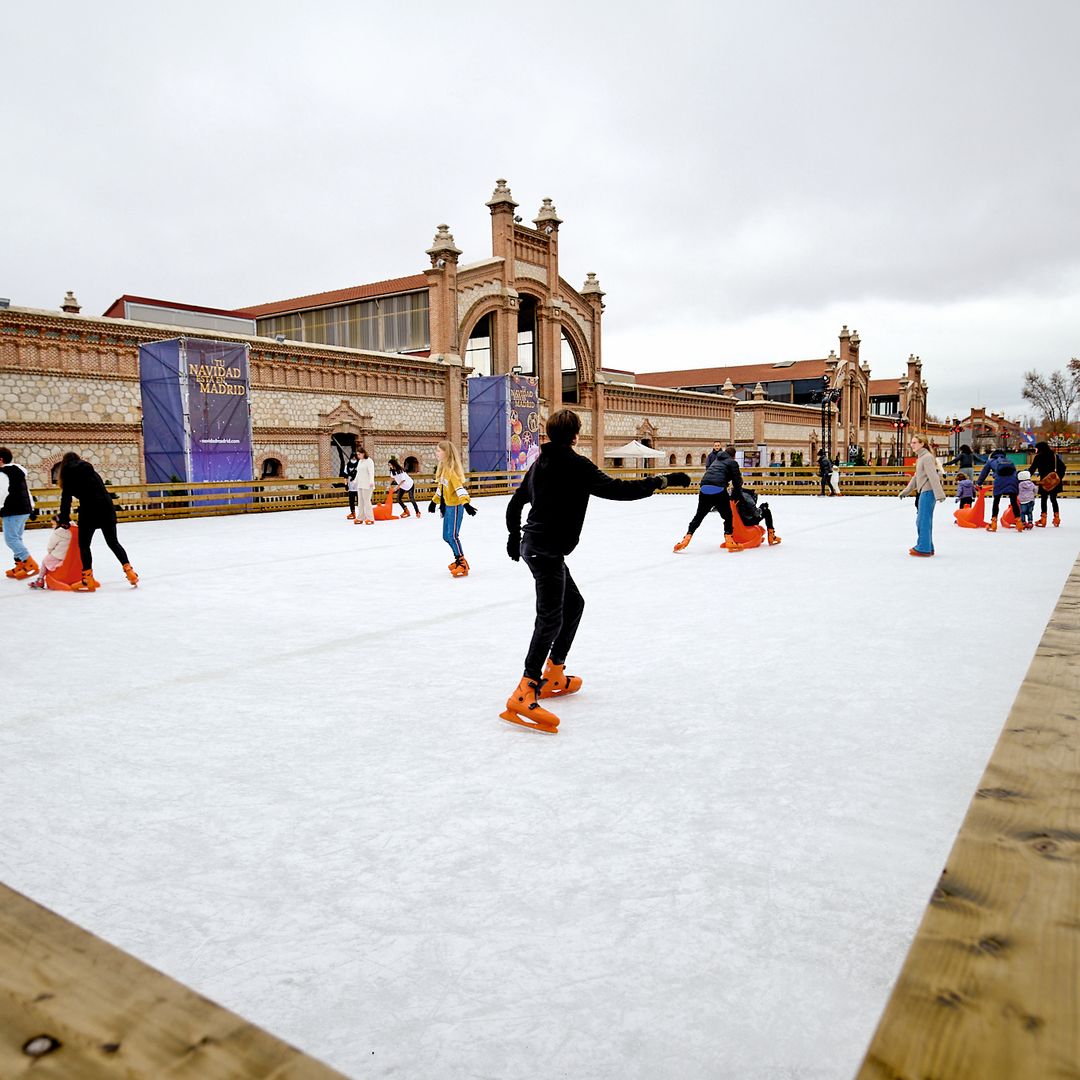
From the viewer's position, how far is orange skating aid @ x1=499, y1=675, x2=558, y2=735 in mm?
3771

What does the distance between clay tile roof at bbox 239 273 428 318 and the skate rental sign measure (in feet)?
40.1

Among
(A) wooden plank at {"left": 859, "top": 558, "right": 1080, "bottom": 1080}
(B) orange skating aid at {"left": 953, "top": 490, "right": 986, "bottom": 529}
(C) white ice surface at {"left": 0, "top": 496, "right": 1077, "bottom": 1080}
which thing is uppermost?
(B) orange skating aid at {"left": 953, "top": 490, "right": 986, "bottom": 529}

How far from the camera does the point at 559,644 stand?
4363 millimetres

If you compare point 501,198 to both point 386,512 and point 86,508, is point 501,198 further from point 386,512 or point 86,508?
point 86,508

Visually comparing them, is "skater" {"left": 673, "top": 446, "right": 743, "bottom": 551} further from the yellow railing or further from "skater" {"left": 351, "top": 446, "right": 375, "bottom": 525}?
the yellow railing

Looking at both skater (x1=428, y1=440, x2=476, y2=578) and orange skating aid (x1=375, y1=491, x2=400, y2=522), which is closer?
skater (x1=428, y1=440, x2=476, y2=578)

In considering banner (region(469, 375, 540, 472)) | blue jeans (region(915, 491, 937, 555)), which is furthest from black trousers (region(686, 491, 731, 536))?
banner (region(469, 375, 540, 472))

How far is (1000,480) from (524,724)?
39.0ft

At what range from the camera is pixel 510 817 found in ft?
9.42

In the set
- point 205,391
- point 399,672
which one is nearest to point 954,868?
point 399,672

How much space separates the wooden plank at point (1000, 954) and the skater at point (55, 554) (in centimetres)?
817

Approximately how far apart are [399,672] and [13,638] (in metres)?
3.10

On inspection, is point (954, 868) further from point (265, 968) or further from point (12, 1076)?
point (12, 1076)

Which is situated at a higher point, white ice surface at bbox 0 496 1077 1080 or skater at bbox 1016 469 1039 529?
skater at bbox 1016 469 1039 529
